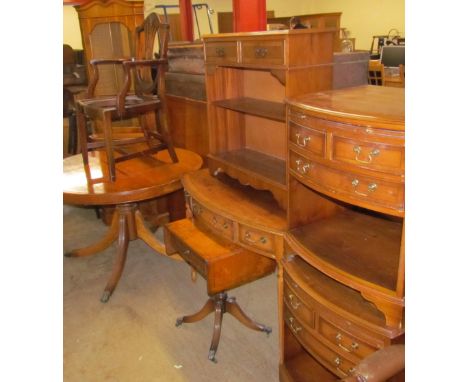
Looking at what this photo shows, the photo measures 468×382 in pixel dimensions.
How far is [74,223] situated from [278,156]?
2.36 meters

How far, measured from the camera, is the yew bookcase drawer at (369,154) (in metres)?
1.15

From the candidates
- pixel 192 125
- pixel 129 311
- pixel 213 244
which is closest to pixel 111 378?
pixel 129 311

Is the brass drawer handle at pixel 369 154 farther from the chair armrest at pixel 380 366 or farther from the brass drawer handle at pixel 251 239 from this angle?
the brass drawer handle at pixel 251 239

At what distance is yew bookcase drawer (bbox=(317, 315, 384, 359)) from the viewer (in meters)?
1.38

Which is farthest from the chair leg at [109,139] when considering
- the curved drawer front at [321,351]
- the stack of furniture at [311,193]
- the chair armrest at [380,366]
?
the chair armrest at [380,366]

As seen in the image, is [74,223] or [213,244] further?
[74,223]

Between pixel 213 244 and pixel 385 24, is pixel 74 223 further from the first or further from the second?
pixel 385 24

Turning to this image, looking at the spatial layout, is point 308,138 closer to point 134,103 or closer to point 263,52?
point 263,52

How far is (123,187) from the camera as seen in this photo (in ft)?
8.29

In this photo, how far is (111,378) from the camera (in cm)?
208

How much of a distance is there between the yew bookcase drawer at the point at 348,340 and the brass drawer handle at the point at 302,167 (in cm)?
51
